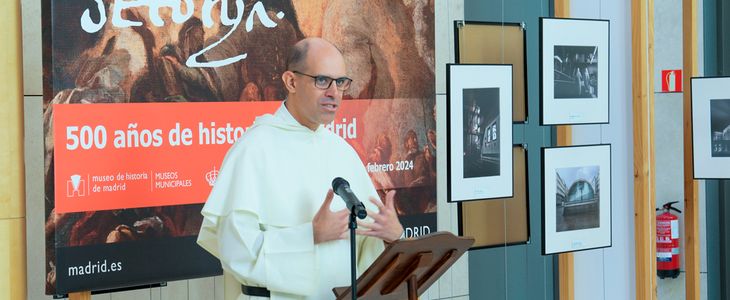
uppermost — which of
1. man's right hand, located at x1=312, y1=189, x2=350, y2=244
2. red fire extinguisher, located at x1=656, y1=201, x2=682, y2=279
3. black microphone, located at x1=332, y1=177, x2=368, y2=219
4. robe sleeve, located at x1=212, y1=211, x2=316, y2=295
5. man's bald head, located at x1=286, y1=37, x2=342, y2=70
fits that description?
man's bald head, located at x1=286, y1=37, x2=342, y2=70

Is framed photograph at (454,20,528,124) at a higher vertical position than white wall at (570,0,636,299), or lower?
higher

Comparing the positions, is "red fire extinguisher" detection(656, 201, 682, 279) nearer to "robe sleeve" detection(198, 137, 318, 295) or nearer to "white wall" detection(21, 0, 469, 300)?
"white wall" detection(21, 0, 469, 300)

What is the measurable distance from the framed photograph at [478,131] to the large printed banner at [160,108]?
312mm

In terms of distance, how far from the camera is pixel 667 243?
6434 mm

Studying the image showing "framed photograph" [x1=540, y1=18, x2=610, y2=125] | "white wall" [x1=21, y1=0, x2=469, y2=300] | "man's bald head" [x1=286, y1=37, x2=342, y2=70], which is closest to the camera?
"man's bald head" [x1=286, y1=37, x2=342, y2=70]

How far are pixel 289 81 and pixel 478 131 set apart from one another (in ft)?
3.19

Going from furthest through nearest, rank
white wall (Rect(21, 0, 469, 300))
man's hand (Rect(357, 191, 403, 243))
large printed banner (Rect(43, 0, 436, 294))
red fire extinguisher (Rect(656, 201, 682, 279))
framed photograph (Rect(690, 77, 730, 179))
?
red fire extinguisher (Rect(656, 201, 682, 279)), framed photograph (Rect(690, 77, 730, 179)), white wall (Rect(21, 0, 469, 300)), man's hand (Rect(357, 191, 403, 243)), large printed banner (Rect(43, 0, 436, 294))

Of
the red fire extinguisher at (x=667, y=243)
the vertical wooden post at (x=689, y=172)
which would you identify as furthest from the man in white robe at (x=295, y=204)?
the red fire extinguisher at (x=667, y=243)

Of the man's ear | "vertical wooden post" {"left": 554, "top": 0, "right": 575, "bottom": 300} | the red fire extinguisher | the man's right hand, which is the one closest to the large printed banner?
the man's ear

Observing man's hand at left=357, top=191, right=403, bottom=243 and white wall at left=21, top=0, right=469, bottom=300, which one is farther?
white wall at left=21, top=0, right=469, bottom=300

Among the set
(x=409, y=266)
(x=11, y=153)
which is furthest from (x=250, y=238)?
(x=11, y=153)

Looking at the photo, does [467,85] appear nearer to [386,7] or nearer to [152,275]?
[386,7]

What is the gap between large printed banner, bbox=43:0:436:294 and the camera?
157 inches

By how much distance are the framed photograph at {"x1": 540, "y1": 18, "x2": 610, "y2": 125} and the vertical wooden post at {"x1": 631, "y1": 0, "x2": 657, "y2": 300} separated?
192 millimetres
